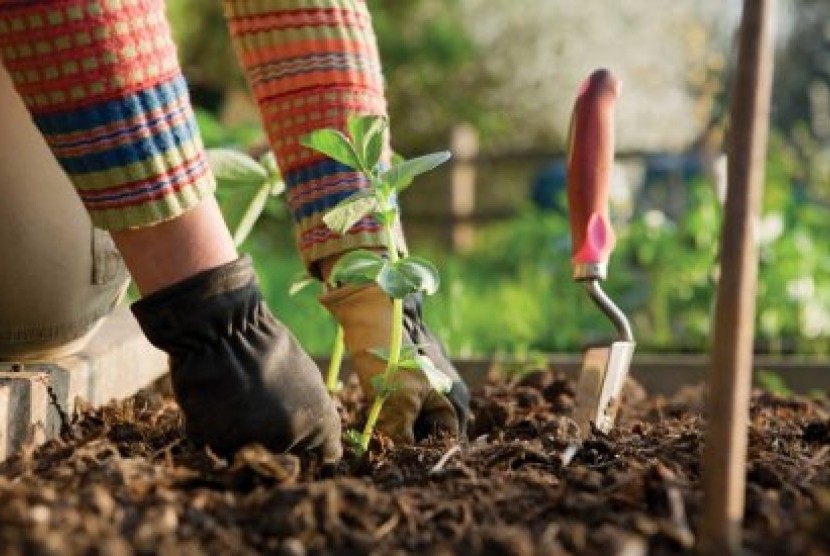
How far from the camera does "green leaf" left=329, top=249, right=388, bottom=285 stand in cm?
132

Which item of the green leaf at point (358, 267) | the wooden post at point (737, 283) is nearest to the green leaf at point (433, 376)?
the green leaf at point (358, 267)

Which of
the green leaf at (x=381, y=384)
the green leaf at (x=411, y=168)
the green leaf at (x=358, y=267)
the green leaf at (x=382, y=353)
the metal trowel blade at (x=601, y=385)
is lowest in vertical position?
the metal trowel blade at (x=601, y=385)

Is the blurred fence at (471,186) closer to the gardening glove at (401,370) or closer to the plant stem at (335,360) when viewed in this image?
the plant stem at (335,360)

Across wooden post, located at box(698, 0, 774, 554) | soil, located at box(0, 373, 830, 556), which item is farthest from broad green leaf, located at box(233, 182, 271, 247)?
wooden post, located at box(698, 0, 774, 554)

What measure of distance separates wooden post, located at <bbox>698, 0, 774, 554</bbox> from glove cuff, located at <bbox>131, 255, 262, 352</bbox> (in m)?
0.53

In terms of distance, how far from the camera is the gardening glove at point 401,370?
1.52 meters

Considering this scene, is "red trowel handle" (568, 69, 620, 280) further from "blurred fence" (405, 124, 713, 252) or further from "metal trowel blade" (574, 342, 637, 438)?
"blurred fence" (405, 124, 713, 252)

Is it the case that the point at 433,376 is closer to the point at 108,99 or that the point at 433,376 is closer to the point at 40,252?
the point at 108,99

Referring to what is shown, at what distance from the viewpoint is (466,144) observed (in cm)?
948

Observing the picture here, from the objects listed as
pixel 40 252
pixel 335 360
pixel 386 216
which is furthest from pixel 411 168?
pixel 40 252

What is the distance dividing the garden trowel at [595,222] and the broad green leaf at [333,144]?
335mm

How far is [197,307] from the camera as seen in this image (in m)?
1.23

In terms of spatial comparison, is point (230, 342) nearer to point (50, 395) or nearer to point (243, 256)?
point (243, 256)

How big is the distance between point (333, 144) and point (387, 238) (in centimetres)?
12
